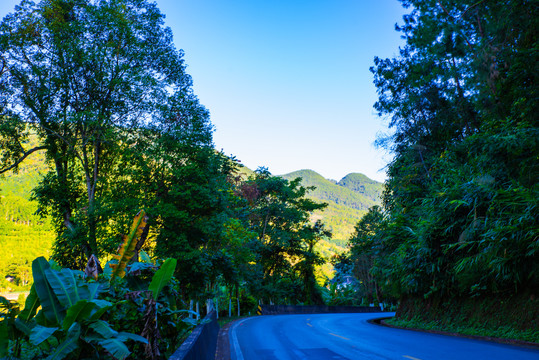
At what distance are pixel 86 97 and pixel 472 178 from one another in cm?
1944

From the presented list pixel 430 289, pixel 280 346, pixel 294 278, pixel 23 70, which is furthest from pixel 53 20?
pixel 294 278

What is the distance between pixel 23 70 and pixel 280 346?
18.9 meters

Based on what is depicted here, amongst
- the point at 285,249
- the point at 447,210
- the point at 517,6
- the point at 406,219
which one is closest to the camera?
the point at 517,6

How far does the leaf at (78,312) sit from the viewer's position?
13.3ft

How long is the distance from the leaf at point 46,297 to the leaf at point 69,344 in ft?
2.26

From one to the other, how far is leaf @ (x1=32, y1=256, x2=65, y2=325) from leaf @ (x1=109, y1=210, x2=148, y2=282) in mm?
2157

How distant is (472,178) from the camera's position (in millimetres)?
14602

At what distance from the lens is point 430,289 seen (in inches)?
642

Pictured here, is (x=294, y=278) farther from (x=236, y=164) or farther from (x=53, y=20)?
(x=53, y=20)

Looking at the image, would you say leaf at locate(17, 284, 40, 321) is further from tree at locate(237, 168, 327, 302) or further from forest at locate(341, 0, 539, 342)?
tree at locate(237, 168, 327, 302)

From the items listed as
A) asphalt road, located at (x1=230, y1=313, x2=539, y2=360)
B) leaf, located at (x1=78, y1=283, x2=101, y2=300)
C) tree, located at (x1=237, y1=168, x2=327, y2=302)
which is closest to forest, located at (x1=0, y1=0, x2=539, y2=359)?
asphalt road, located at (x1=230, y1=313, x2=539, y2=360)

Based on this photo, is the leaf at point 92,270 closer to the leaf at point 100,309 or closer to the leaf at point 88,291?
the leaf at point 88,291

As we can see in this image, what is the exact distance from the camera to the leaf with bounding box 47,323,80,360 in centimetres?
391

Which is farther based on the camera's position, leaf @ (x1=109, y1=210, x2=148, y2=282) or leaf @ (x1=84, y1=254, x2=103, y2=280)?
leaf @ (x1=109, y1=210, x2=148, y2=282)
